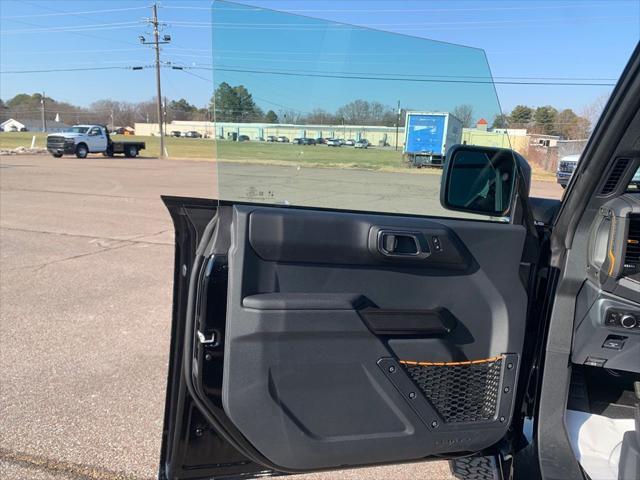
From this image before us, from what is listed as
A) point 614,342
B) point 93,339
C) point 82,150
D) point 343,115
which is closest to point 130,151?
point 82,150

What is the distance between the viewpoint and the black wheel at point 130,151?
1417 inches

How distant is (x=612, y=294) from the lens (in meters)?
1.93

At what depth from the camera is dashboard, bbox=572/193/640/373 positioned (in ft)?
6.06

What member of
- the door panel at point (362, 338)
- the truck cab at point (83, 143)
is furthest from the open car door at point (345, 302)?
the truck cab at point (83, 143)

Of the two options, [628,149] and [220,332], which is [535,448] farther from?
[220,332]

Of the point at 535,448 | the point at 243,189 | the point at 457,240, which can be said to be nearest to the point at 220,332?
the point at 243,189

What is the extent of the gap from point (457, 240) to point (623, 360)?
2.73ft

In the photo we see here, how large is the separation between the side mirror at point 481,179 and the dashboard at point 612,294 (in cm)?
33

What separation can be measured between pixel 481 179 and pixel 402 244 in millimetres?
527

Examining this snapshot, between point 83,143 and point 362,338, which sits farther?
point 83,143

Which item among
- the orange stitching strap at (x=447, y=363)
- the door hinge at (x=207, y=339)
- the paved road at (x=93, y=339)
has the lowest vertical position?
the paved road at (x=93, y=339)

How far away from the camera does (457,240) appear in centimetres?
186

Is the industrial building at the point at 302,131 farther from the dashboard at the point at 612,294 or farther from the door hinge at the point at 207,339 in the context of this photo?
the dashboard at the point at 612,294

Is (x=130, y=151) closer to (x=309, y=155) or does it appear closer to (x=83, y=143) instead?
(x=83, y=143)
